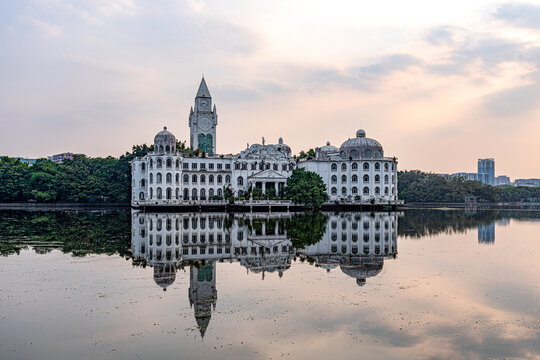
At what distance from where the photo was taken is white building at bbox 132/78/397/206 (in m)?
88.5

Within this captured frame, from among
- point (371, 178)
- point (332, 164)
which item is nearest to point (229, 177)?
point (332, 164)

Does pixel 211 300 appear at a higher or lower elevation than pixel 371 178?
lower

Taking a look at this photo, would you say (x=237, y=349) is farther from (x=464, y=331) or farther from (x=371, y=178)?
(x=371, y=178)

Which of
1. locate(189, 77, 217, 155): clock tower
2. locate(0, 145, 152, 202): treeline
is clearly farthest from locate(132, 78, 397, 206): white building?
locate(0, 145, 152, 202): treeline

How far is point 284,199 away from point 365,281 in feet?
212

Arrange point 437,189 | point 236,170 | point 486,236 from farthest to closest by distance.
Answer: point 437,189 → point 236,170 → point 486,236

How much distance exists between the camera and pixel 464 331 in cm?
1470

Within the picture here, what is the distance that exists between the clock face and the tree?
2908 cm

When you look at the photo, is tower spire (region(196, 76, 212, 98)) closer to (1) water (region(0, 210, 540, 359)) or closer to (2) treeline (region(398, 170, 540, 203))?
(2) treeline (region(398, 170, 540, 203))

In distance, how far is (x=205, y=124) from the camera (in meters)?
111

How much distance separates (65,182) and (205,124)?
32.6m

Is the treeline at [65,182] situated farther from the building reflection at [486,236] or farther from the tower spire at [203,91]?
the building reflection at [486,236]

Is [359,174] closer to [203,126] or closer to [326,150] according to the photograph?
[326,150]

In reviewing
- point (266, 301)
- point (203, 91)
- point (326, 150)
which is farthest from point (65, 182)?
point (266, 301)
